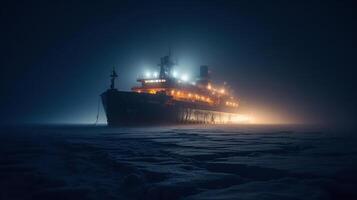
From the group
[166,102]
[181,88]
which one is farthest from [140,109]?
[181,88]

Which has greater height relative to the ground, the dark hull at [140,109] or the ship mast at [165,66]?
the ship mast at [165,66]

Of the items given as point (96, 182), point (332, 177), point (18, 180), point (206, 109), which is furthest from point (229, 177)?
point (206, 109)

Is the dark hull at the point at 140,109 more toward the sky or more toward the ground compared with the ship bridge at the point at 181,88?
more toward the ground

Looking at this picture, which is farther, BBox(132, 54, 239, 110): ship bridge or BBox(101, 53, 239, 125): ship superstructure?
BBox(132, 54, 239, 110): ship bridge

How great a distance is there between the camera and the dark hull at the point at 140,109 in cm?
2830

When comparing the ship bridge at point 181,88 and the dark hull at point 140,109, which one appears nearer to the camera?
the dark hull at point 140,109

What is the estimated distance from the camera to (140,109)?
94.9 ft

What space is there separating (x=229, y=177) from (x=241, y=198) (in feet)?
2.61

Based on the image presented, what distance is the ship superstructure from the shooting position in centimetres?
2852

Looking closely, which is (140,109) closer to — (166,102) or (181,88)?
(166,102)

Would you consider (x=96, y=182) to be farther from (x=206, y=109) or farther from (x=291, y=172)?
(x=206, y=109)

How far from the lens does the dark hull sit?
92.8 feet

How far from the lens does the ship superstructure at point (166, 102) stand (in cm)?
2852

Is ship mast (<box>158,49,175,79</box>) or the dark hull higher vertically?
ship mast (<box>158,49,175,79</box>)
